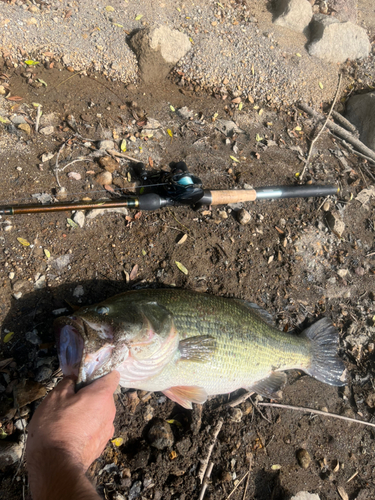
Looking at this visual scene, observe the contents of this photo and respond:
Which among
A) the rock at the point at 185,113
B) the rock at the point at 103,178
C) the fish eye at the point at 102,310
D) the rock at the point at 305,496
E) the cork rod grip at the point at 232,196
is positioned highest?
the rock at the point at 185,113

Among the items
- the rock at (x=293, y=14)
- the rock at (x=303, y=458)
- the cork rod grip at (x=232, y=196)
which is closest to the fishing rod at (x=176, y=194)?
the cork rod grip at (x=232, y=196)

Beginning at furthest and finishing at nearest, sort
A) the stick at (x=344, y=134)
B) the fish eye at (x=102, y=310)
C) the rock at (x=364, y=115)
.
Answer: the rock at (x=364, y=115) < the stick at (x=344, y=134) < the fish eye at (x=102, y=310)

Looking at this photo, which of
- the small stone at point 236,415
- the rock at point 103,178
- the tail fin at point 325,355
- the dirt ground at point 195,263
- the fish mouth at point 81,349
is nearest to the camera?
the fish mouth at point 81,349

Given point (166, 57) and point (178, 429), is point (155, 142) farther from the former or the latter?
point (178, 429)

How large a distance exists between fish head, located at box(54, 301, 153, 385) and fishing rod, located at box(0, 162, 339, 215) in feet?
4.45

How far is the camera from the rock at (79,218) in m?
3.70

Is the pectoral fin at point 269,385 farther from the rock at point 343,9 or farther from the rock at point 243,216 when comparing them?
the rock at point 343,9

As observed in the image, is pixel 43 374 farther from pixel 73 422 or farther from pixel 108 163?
pixel 108 163

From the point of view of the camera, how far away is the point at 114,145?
4.14 metres

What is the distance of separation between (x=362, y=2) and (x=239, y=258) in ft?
20.8

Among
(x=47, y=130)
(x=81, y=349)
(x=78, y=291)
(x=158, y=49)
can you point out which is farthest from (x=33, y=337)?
(x=158, y=49)

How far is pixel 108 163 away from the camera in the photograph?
13.0ft

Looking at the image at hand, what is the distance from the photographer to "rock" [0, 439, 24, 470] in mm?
2967

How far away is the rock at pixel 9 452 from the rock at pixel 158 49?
4.76 meters
